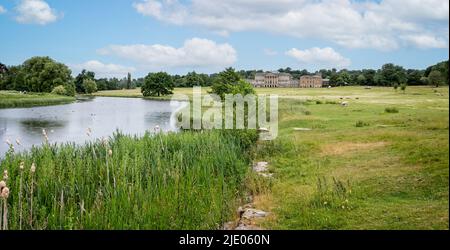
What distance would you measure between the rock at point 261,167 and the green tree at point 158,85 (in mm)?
52290

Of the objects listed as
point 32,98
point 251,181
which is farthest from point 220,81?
point 251,181

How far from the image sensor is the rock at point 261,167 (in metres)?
13.3

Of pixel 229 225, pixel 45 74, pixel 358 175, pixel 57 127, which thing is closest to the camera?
pixel 229 225

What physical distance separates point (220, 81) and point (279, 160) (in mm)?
34604

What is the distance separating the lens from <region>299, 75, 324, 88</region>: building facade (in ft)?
124

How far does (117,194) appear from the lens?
26.7 feet

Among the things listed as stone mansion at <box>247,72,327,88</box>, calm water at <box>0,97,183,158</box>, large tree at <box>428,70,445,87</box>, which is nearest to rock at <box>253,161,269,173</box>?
calm water at <box>0,97,183,158</box>

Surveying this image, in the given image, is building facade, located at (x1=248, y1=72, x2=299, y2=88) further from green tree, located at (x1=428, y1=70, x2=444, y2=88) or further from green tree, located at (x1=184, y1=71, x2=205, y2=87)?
green tree, located at (x1=428, y1=70, x2=444, y2=88)

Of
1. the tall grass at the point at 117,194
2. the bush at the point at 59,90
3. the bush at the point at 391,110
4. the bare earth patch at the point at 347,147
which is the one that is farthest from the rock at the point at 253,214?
the bush at the point at 59,90

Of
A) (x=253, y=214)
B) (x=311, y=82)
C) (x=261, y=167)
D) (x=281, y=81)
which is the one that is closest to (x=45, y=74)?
(x=281, y=81)

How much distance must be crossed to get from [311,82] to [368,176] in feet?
112

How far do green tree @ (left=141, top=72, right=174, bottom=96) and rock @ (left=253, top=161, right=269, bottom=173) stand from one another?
172 ft

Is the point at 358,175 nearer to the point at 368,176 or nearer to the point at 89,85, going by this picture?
the point at 368,176

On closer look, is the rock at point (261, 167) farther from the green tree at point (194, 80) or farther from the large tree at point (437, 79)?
the green tree at point (194, 80)
